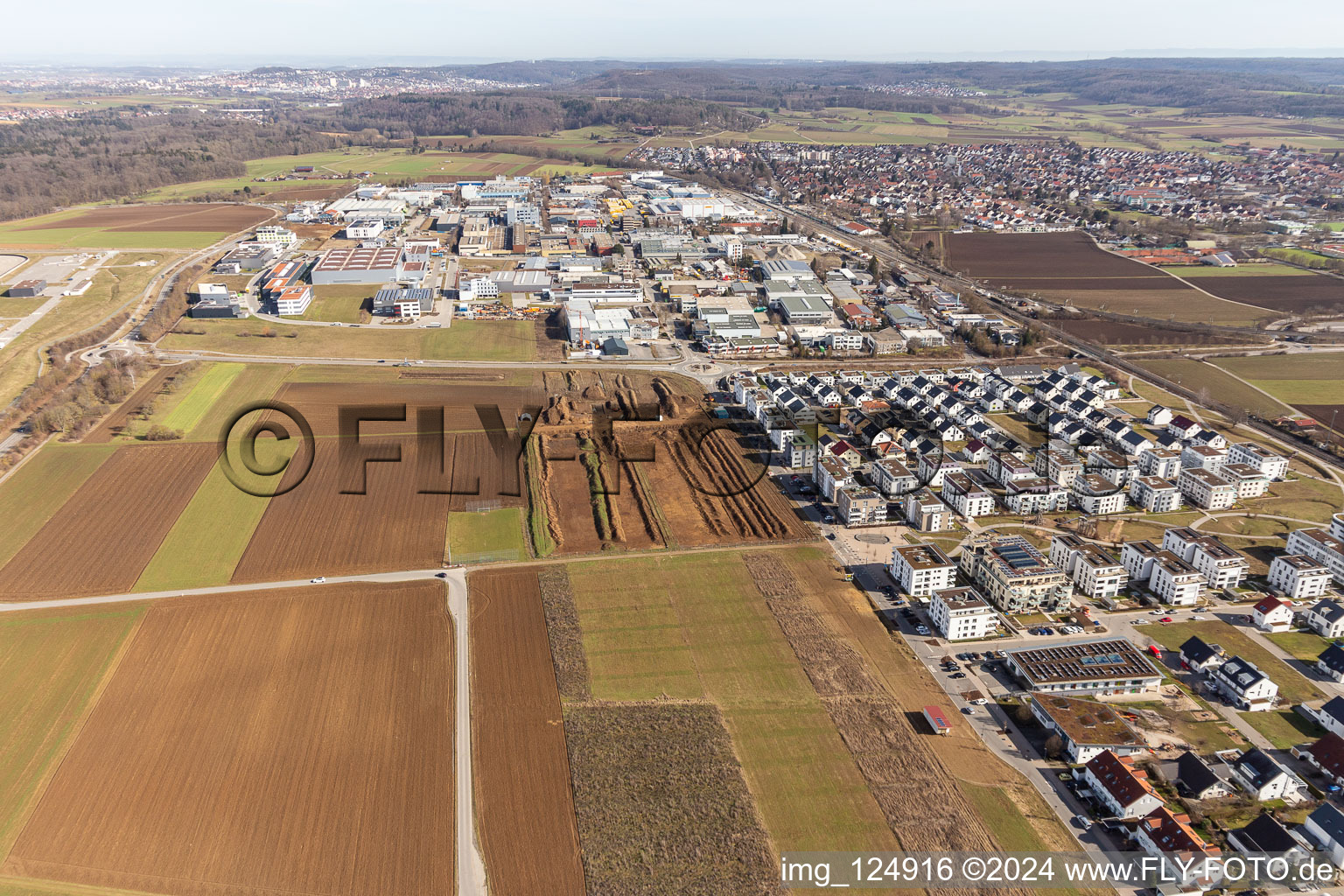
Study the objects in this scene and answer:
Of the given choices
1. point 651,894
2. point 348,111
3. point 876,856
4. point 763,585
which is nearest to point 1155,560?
point 763,585

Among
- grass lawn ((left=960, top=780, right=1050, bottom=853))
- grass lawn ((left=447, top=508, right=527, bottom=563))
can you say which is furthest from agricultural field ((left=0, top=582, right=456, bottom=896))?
grass lawn ((left=960, top=780, right=1050, bottom=853))

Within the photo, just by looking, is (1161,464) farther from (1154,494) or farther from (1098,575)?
(1098,575)

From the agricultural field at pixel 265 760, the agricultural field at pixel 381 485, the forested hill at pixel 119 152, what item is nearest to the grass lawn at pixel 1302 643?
the agricultural field at pixel 265 760

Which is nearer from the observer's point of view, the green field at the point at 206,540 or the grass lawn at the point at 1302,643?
the grass lawn at the point at 1302,643

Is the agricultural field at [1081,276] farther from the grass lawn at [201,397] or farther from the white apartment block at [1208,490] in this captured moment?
the grass lawn at [201,397]

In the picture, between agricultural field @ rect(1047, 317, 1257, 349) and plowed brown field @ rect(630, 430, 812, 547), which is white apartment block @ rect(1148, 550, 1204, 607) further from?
agricultural field @ rect(1047, 317, 1257, 349)

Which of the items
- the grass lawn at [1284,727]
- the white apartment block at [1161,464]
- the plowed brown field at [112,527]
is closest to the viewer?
the grass lawn at [1284,727]
